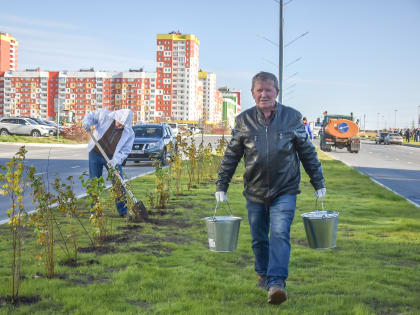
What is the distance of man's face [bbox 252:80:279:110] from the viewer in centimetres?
430

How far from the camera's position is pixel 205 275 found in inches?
198

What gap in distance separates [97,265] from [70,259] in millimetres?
300

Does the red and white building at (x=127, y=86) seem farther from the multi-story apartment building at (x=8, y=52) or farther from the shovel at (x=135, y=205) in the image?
the shovel at (x=135, y=205)

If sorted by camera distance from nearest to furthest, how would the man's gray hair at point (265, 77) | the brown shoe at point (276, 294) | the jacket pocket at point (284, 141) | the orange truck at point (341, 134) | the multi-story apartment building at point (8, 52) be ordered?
the brown shoe at point (276, 294)
the jacket pocket at point (284, 141)
the man's gray hair at point (265, 77)
the orange truck at point (341, 134)
the multi-story apartment building at point (8, 52)

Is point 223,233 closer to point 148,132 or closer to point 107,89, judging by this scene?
point 148,132

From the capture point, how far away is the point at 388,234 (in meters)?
7.43

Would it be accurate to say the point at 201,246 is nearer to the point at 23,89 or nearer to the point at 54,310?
the point at 54,310

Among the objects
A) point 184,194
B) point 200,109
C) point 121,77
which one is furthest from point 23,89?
point 184,194

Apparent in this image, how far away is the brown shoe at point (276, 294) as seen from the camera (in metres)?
4.09

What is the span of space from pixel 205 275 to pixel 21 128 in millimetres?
44141

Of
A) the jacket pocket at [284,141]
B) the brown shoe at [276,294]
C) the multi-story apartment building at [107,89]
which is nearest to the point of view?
the brown shoe at [276,294]

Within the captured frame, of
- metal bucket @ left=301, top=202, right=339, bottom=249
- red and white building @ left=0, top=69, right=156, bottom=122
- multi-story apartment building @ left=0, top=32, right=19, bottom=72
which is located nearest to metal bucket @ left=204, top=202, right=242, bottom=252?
metal bucket @ left=301, top=202, right=339, bottom=249

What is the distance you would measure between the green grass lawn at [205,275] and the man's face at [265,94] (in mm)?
1491

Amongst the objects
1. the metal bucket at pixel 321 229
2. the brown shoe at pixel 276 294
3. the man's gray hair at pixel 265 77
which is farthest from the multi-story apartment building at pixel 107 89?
the brown shoe at pixel 276 294
